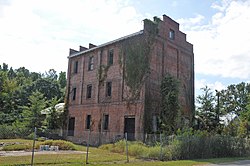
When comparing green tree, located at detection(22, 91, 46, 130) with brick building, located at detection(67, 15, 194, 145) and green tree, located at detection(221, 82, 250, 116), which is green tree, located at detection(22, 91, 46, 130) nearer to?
brick building, located at detection(67, 15, 194, 145)

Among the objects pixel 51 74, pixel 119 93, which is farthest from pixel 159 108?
pixel 51 74

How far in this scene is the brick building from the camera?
87.2ft

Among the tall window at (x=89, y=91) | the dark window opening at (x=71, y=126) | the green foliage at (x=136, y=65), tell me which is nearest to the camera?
the green foliage at (x=136, y=65)

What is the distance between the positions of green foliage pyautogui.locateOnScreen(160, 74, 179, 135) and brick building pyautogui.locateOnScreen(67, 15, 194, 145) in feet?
2.25

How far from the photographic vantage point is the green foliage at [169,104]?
2589 centimetres

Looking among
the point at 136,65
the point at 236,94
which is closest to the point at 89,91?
the point at 136,65

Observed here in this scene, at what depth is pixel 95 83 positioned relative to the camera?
104 feet

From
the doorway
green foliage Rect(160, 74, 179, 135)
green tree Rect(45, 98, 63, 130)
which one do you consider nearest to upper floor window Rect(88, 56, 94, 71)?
green tree Rect(45, 98, 63, 130)

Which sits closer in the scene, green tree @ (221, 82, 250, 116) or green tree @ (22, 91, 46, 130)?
green tree @ (22, 91, 46, 130)

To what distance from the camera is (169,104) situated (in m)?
26.5

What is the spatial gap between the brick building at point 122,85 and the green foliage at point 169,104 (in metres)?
0.69

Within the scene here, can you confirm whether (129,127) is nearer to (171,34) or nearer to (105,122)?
(105,122)

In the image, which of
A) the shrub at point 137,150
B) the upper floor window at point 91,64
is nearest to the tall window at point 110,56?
the upper floor window at point 91,64

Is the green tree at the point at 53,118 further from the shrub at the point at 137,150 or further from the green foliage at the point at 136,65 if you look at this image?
the shrub at the point at 137,150
